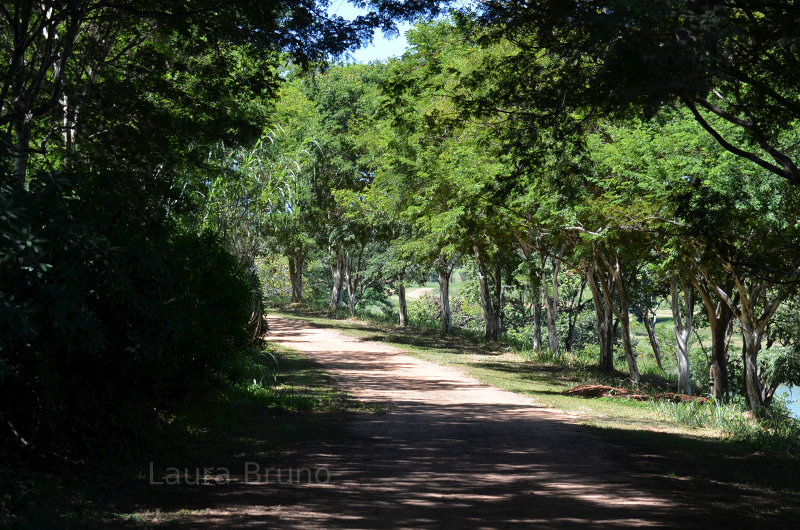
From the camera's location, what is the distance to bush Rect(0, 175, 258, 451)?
17.4ft

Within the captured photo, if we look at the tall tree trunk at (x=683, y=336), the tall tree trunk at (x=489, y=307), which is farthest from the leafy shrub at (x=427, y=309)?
the tall tree trunk at (x=683, y=336)

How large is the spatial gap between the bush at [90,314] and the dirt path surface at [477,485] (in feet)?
5.68

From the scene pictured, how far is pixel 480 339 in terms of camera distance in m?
32.7

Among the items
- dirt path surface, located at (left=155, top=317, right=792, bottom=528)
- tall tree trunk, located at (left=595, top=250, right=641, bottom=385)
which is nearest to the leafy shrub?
tall tree trunk, located at (left=595, top=250, right=641, bottom=385)

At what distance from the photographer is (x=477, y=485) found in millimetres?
7258

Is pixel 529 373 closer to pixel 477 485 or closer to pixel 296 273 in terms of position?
pixel 477 485

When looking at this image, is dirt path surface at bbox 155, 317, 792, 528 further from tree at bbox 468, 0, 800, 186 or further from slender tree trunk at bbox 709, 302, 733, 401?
slender tree trunk at bbox 709, 302, 733, 401

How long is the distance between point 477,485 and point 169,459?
3416mm

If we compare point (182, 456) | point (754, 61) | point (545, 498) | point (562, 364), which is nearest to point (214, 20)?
point (182, 456)

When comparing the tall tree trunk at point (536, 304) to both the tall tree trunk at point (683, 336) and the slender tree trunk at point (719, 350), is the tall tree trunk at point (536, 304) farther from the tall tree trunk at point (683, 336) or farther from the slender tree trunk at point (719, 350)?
the slender tree trunk at point (719, 350)

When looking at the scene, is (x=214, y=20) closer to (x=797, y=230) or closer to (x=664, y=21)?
(x=664, y=21)

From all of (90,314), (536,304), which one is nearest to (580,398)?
(536,304)

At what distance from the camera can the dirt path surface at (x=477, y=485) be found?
601cm

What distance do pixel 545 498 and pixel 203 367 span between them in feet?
15.6
